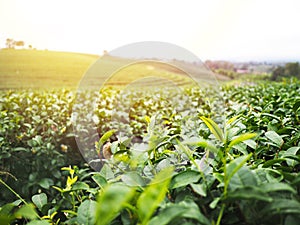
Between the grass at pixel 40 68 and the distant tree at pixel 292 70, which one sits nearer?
the distant tree at pixel 292 70

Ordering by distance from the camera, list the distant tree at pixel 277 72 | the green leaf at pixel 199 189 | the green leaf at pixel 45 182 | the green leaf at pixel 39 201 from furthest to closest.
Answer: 1. the distant tree at pixel 277 72
2. the green leaf at pixel 45 182
3. the green leaf at pixel 39 201
4. the green leaf at pixel 199 189

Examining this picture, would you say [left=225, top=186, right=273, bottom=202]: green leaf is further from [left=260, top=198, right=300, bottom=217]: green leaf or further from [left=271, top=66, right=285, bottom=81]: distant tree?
[left=271, top=66, right=285, bottom=81]: distant tree

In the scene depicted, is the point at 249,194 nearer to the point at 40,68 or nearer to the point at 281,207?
the point at 281,207

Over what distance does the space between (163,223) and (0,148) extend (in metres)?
1.78

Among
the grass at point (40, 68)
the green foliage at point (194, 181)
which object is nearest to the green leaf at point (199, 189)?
the green foliage at point (194, 181)

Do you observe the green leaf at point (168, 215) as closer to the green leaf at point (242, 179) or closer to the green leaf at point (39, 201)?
the green leaf at point (242, 179)

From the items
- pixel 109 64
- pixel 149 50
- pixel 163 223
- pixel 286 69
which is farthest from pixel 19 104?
pixel 286 69

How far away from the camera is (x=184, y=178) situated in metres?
0.51

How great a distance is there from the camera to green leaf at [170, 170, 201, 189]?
1.63 feet

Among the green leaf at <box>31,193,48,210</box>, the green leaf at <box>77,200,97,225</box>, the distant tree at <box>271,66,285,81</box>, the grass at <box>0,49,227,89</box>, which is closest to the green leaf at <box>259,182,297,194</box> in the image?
the green leaf at <box>77,200,97,225</box>

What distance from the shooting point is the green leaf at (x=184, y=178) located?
1.63 ft

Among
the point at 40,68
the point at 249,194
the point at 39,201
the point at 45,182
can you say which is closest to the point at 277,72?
the point at 40,68

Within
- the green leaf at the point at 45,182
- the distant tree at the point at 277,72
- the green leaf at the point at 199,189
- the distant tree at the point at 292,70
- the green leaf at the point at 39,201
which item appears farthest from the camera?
the distant tree at the point at 277,72

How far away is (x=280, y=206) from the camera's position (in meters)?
0.40
